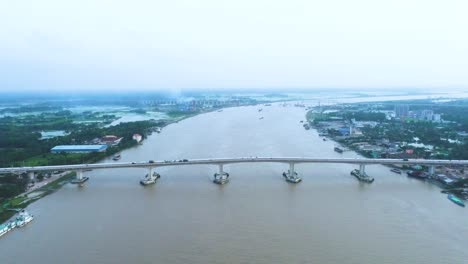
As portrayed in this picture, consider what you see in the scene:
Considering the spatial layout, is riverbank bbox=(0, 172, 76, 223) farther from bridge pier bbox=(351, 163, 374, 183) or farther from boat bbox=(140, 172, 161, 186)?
bridge pier bbox=(351, 163, 374, 183)

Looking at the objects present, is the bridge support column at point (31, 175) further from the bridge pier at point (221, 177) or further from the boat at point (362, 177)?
the boat at point (362, 177)

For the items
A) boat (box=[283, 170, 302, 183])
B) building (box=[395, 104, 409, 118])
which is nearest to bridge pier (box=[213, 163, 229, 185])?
boat (box=[283, 170, 302, 183])

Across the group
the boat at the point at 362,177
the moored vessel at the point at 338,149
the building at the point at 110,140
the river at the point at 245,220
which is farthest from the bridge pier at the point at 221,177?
the building at the point at 110,140

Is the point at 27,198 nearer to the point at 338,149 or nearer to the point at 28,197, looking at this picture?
the point at 28,197

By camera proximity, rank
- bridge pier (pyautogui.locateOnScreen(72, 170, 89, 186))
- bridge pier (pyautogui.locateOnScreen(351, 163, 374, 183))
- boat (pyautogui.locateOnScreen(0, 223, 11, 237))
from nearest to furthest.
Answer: boat (pyautogui.locateOnScreen(0, 223, 11, 237)) < bridge pier (pyautogui.locateOnScreen(351, 163, 374, 183)) < bridge pier (pyautogui.locateOnScreen(72, 170, 89, 186))

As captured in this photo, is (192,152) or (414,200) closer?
(414,200)

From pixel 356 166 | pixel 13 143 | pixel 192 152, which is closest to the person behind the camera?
pixel 356 166

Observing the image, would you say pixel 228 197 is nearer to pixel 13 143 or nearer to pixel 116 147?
pixel 116 147

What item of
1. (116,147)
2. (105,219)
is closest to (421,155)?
(105,219)
